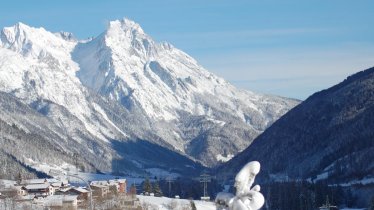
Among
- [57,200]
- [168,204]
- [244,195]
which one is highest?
[57,200]

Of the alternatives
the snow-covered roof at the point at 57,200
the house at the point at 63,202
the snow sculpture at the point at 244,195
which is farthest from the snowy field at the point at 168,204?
the snow sculpture at the point at 244,195

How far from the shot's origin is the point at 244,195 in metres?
12.6

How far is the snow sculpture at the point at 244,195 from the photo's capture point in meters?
12.4

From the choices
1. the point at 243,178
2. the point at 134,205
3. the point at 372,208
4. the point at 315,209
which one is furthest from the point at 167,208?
the point at 243,178

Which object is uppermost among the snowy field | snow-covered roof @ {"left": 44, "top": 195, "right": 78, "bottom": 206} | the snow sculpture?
snow-covered roof @ {"left": 44, "top": 195, "right": 78, "bottom": 206}

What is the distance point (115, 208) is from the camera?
162 meters

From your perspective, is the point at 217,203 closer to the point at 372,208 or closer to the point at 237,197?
the point at 237,197

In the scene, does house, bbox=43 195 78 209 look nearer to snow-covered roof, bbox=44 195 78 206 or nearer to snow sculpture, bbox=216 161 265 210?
snow-covered roof, bbox=44 195 78 206

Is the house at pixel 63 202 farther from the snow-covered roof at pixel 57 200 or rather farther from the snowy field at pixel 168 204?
the snowy field at pixel 168 204

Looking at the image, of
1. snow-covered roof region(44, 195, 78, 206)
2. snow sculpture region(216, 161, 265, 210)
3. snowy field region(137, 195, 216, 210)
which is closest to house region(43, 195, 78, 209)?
snow-covered roof region(44, 195, 78, 206)

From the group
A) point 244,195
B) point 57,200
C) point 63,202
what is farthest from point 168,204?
point 244,195

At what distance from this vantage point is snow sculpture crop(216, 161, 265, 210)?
12.4 m

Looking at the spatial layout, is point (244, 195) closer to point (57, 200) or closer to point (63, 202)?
point (63, 202)

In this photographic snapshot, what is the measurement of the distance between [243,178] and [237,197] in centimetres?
33
